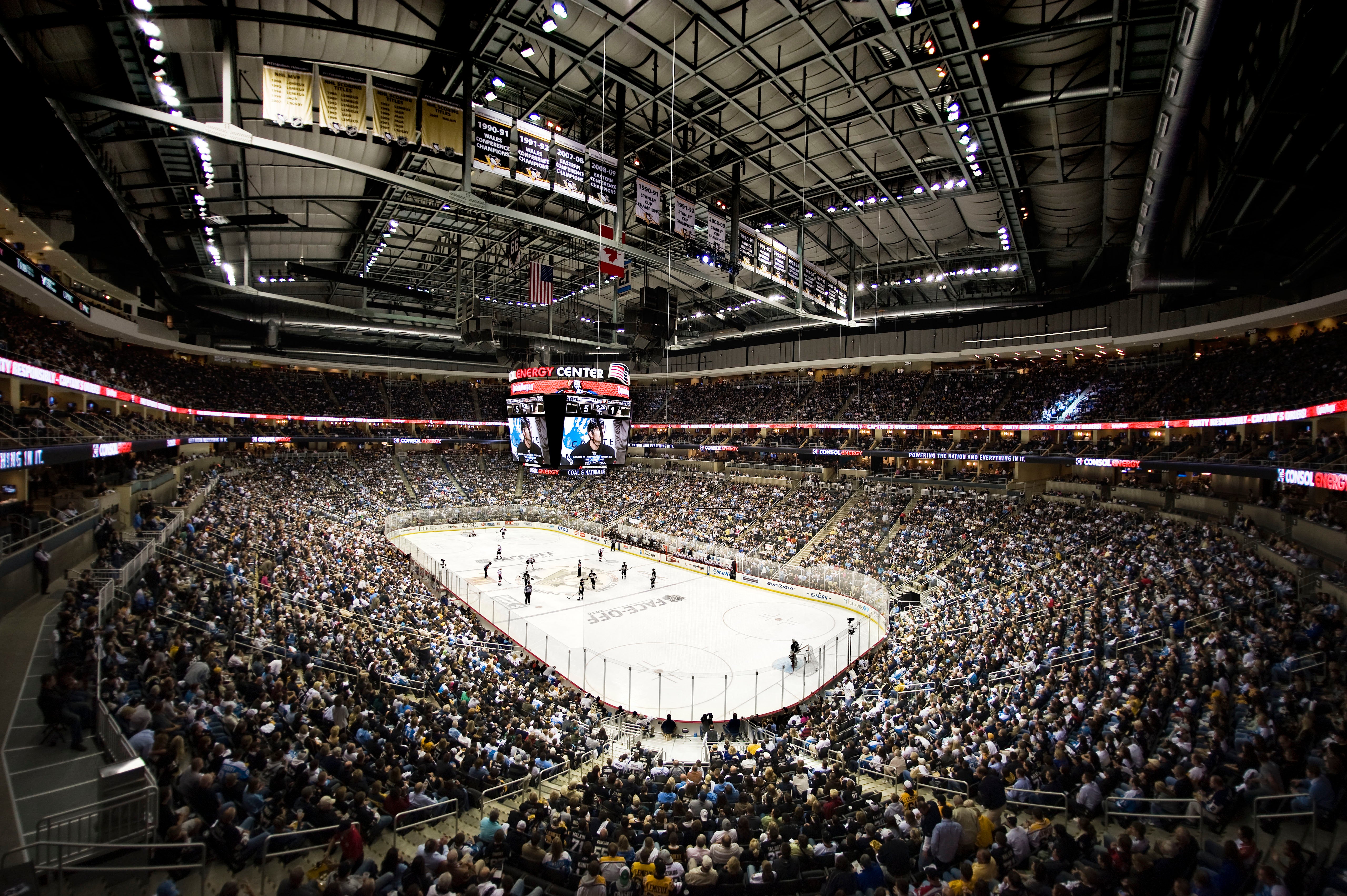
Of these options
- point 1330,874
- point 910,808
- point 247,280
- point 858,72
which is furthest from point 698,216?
point 1330,874

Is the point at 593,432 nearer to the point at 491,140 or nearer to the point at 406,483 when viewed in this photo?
the point at 491,140

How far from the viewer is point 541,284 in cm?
2158

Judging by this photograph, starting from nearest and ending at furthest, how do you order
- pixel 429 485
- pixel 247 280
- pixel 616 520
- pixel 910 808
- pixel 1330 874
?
pixel 1330 874, pixel 910 808, pixel 247 280, pixel 616 520, pixel 429 485

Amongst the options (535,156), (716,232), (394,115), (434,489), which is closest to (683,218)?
(716,232)

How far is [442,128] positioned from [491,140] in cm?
88

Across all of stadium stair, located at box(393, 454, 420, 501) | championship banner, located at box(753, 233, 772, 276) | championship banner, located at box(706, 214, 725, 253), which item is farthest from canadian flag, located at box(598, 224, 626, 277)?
stadium stair, located at box(393, 454, 420, 501)

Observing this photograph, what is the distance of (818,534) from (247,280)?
2788 centimetres

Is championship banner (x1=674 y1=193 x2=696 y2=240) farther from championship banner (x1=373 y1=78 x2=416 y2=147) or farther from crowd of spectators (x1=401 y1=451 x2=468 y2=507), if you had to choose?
crowd of spectators (x1=401 y1=451 x2=468 y2=507)

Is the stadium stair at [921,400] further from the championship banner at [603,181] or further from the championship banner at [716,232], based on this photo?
the championship banner at [603,181]

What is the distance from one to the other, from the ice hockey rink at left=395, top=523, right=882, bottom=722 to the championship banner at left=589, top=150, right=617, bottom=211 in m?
12.4

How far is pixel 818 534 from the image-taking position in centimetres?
3209

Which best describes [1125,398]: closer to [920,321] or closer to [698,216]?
[920,321]

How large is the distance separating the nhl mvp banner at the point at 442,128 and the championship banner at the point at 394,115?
0.19m

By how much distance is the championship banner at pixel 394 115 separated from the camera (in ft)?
32.8
